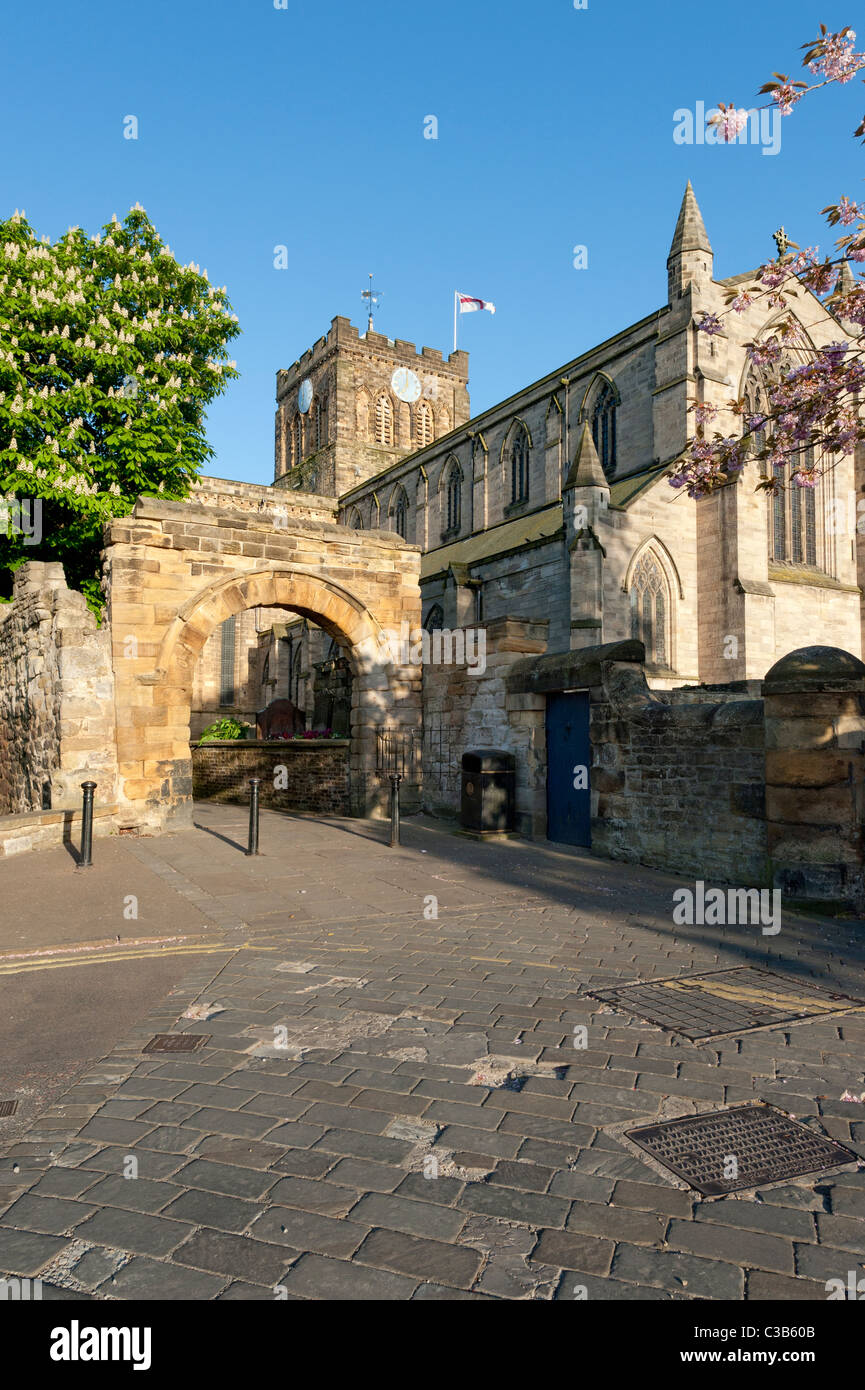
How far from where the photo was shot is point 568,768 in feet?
36.3

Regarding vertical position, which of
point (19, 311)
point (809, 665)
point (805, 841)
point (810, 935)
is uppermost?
point (19, 311)

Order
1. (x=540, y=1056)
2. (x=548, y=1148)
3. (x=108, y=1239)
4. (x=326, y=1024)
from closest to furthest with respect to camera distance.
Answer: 1. (x=108, y=1239)
2. (x=548, y=1148)
3. (x=540, y=1056)
4. (x=326, y=1024)

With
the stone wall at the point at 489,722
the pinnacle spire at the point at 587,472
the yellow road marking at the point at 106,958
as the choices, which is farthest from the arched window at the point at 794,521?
the yellow road marking at the point at 106,958

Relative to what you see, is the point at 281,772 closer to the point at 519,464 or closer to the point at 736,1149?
the point at 736,1149

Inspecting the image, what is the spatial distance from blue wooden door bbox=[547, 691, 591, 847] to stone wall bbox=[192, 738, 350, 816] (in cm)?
520

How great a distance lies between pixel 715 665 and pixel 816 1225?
73.5ft

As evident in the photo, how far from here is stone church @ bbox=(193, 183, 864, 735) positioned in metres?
22.8

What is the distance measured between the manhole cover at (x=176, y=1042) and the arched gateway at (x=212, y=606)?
8745 mm

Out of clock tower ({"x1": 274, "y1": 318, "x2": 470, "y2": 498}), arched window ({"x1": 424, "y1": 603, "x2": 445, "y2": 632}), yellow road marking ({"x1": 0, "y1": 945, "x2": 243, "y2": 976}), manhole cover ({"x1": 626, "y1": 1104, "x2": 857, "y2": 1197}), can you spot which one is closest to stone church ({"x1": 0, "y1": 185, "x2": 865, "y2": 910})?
arched window ({"x1": 424, "y1": 603, "x2": 445, "y2": 632})

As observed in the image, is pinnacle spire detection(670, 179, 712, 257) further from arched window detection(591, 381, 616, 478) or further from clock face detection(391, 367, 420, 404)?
clock face detection(391, 367, 420, 404)

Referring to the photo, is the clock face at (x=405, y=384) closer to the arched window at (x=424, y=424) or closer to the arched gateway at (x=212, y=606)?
the arched window at (x=424, y=424)

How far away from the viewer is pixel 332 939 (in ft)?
20.7

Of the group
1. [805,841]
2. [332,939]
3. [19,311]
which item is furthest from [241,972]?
[19,311]

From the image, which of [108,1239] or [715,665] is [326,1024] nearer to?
[108,1239]
